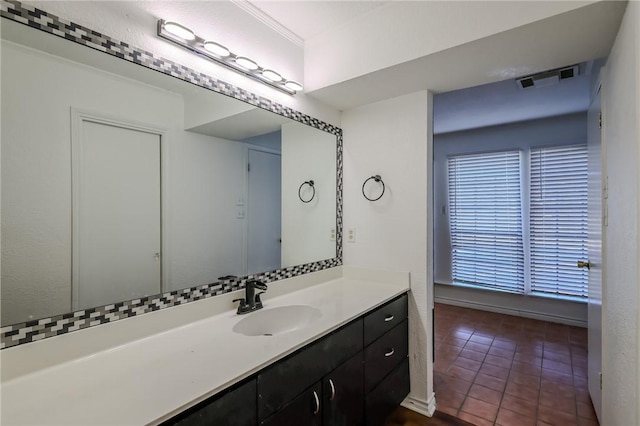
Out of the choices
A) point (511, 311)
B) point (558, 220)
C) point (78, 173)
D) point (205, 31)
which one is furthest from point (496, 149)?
point (78, 173)

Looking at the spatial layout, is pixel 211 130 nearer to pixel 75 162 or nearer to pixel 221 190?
pixel 221 190

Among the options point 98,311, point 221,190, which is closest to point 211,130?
point 221,190

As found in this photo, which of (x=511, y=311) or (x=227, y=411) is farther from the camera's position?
(x=511, y=311)

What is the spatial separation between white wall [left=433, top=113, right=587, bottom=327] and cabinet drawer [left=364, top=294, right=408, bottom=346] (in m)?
2.62

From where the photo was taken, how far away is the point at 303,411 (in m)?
1.21

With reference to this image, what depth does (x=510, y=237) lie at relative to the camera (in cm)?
389

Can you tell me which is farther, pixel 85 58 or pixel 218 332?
pixel 218 332

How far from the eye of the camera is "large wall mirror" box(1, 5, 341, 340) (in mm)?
1007

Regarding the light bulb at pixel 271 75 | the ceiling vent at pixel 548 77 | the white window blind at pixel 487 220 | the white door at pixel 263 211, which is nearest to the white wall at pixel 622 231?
the ceiling vent at pixel 548 77

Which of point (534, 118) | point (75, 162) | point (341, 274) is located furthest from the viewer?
point (534, 118)

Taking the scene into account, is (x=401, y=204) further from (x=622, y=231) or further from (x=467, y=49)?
(x=622, y=231)

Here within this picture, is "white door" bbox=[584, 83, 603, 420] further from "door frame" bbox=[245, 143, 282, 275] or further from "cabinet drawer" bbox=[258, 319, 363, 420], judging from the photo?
"door frame" bbox=[245, 143, 282, 275]

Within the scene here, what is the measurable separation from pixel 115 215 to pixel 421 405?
83.4 inches

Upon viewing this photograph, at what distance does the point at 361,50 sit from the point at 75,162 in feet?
4.99
